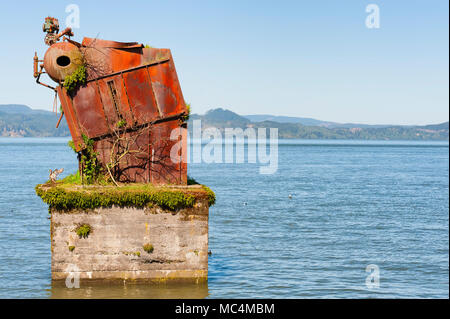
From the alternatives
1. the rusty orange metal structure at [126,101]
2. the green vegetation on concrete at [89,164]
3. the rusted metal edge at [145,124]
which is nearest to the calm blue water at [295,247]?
the green vegetation on concrete at [89,164]

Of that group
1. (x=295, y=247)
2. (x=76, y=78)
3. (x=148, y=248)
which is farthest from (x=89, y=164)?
(x=295, y=247)

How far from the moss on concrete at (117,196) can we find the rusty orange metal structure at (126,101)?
1809 millimetres

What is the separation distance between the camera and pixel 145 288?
21.2m

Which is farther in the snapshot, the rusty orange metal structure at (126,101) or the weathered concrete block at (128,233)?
the rusty orange metal structure at (126,101)

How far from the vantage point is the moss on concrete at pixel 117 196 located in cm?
2100

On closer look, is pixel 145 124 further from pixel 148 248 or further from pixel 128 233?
pixel 148 248

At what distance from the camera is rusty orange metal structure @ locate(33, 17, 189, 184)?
73.9 feet

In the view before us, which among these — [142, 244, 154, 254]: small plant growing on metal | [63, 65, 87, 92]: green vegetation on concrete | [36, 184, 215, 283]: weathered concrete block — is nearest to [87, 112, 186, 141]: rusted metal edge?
[63, 65, 87, 92]: green vegetation on concrete

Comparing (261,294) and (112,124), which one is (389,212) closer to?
(261,294)

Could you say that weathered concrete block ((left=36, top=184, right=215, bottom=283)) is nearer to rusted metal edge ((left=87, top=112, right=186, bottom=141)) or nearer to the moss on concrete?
the moss on concrete

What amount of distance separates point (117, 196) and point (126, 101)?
154 inches

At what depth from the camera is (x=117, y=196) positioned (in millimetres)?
21125

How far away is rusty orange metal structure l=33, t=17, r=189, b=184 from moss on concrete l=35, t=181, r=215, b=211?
1809mm

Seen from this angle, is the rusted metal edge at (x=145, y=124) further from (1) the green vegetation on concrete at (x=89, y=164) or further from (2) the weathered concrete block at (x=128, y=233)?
(2) the weathered concrete block at (x=128, y=233)
